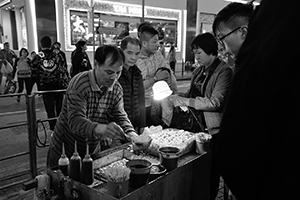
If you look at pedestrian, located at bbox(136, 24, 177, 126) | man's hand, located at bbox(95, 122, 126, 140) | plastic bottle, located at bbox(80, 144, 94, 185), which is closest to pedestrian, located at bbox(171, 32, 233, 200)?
pedestrian, located at bbox(136, 24, 177, 126)

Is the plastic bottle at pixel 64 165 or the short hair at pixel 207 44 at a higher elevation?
the short hair at pixel 207 44

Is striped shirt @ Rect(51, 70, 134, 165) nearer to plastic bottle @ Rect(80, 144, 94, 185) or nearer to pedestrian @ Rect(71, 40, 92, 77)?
plastic bottle @ Rect(80, 144, 94, 185)

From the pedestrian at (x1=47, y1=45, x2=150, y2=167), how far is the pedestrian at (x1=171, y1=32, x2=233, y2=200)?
0.83 metres

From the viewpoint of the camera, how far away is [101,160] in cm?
200

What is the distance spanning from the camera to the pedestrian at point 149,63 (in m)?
3.38

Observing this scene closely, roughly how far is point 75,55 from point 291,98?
21.7 feet

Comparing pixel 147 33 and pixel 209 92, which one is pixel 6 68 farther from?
pixel 209 92

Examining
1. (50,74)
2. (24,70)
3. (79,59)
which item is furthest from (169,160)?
(24,70)

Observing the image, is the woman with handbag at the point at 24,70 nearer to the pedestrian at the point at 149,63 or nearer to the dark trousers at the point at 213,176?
the pedestrian at the point at 149,63

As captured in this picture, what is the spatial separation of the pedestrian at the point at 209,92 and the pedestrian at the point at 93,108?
83 cm

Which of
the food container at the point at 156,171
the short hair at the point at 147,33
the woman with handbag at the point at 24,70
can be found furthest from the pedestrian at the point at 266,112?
the woman with handbag at the point at 24,70

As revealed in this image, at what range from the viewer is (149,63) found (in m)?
3.47

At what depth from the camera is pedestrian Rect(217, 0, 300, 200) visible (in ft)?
2.23

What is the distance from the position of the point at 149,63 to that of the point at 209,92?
3.17 feet
